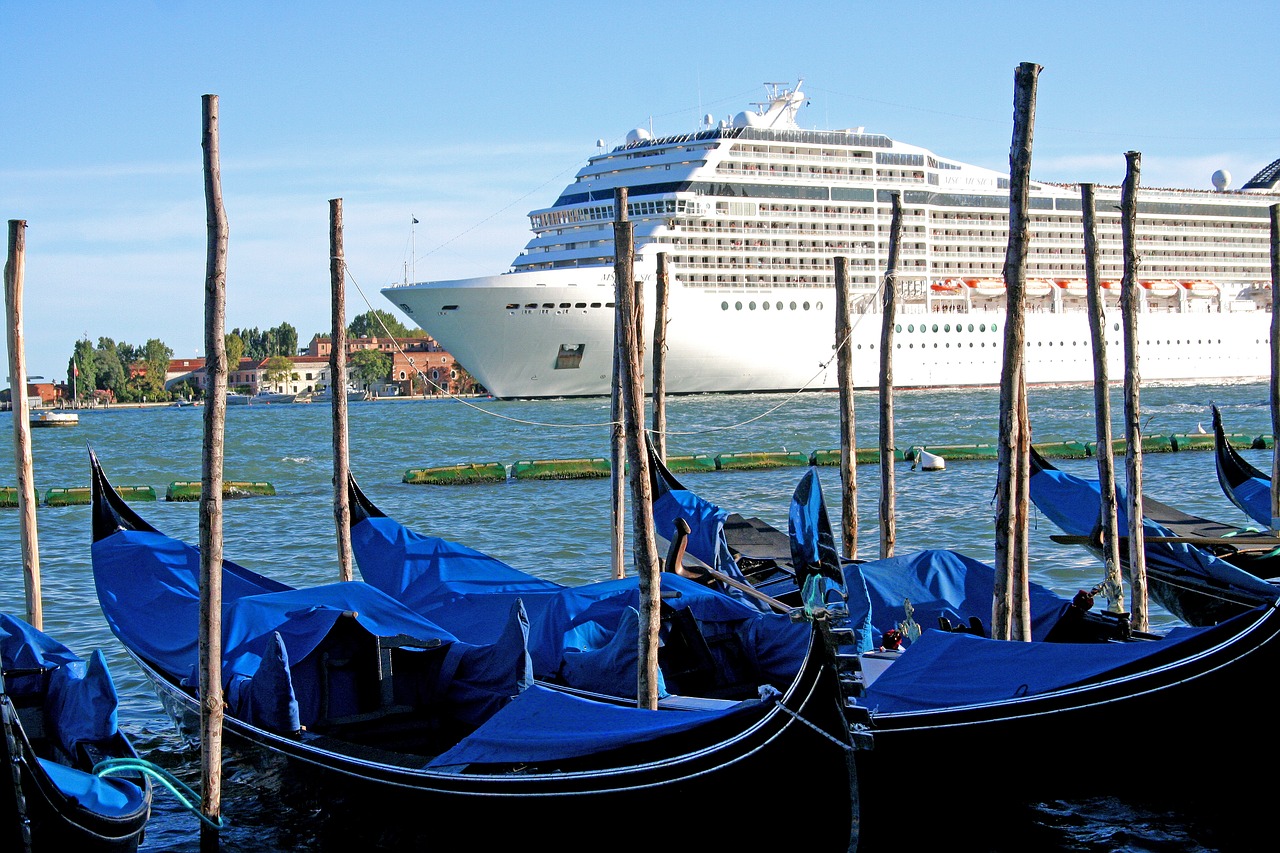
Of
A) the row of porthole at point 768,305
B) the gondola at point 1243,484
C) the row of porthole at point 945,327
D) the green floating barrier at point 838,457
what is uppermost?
the row of porthole at point 768,305

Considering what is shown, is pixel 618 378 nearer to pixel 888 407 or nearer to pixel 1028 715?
pixel 888 407

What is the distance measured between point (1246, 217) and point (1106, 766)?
177ft

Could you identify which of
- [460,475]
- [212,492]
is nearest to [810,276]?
[460,475]

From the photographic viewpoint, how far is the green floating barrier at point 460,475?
79.4 feet

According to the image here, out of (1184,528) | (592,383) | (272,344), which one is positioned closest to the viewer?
(1184,528)

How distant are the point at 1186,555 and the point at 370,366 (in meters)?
98.5

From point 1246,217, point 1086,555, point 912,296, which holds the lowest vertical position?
point 1086,555

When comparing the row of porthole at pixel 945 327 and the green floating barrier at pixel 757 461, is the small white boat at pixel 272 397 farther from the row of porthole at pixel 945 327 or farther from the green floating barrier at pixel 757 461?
the green floating barrier at pixel 757 461

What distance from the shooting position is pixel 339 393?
10883 millimetres

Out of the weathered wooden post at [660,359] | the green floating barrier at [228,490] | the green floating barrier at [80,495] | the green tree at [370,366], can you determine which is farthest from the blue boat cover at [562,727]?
the green tree at [370,366]

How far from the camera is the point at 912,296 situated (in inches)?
1864

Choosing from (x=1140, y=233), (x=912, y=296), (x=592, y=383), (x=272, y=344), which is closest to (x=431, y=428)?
(x=592, y=383)

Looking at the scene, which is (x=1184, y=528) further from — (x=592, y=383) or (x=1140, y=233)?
(x=1140, y=233)

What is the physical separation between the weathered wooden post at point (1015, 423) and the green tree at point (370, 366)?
99411 mm
